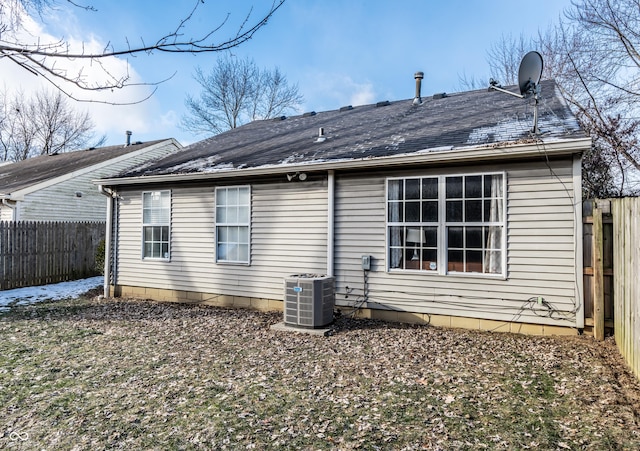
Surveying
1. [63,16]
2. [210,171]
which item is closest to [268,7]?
[63,16]

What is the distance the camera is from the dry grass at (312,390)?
9.59 feet

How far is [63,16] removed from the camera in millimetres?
3393

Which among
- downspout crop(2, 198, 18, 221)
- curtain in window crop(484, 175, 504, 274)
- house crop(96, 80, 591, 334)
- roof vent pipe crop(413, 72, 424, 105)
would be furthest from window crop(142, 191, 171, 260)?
downspout crop(2, 198, 18, 221)

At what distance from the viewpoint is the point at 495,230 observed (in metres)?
5.73

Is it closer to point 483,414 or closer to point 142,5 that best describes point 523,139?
point 483,414

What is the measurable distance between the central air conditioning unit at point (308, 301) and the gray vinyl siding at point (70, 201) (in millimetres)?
10351

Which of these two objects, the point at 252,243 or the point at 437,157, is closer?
the point at 437,157

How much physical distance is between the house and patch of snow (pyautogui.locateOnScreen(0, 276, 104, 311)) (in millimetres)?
1454

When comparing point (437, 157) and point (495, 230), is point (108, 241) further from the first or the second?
→ point (495, 230)

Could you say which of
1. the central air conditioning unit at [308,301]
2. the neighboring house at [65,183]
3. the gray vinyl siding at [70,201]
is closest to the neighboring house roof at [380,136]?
the central air conditioning unit at [308,301]

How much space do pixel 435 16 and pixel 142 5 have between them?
10.7 meters

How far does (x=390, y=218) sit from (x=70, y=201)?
45.6ft

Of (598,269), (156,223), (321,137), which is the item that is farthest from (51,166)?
(598,269)

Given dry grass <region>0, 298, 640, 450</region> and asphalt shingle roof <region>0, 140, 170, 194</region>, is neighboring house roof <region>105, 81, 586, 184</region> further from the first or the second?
asphalt shingle roof <region>0, 140, 170, 194</region>
